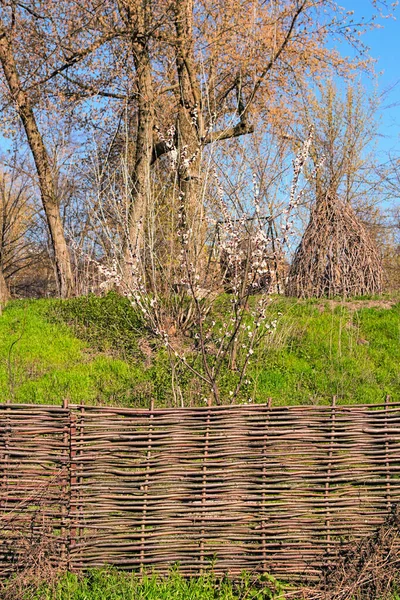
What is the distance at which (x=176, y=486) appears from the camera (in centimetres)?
397

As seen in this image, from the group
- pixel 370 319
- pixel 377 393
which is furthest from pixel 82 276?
pixel 377 393

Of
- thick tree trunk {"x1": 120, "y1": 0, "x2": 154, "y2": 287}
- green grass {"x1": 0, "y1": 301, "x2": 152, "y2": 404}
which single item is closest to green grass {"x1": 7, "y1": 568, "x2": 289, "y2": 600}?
green grass {"x1": 0, "y1": 301, "x2": 152, "y2": 404}

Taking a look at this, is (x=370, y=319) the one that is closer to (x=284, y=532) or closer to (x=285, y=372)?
(x=285, y=372)

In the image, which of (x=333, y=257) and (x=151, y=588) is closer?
(x=151, y=588)

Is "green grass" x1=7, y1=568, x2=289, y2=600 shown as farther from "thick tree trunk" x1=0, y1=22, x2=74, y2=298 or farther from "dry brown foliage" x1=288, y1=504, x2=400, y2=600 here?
"thick tree trunk" x1=0, y1=22, x2=74, y2=298

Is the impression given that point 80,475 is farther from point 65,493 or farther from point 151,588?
point 151,588

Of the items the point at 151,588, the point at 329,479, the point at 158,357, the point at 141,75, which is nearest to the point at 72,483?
the point at 151,588

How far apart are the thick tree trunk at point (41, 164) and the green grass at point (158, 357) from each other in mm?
2119

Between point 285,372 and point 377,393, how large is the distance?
1.17 m

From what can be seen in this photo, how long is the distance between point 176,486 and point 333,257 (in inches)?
341

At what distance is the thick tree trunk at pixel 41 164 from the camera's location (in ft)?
42.8

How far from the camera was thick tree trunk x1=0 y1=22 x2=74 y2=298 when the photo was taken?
13.0m

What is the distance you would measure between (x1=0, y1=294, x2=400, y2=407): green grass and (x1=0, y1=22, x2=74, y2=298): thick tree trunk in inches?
83.4

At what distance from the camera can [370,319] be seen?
10453 millimetres
